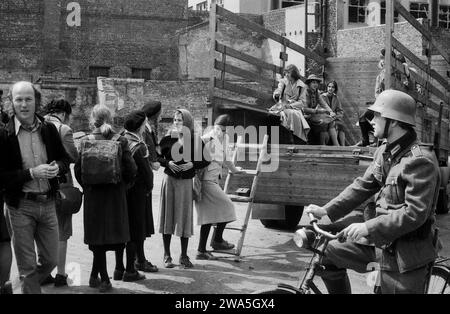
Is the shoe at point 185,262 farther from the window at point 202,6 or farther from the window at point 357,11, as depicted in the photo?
the window at point 202,6

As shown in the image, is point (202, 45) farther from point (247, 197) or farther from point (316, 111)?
point (247, 197)

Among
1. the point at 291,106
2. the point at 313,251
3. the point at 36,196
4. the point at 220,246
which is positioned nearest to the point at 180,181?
the point at 220,246

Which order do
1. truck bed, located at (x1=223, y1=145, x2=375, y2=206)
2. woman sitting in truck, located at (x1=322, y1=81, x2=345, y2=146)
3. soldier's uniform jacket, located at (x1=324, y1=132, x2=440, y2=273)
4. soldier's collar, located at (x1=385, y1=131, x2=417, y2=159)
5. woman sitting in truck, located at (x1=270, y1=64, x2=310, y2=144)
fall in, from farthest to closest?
woman sitting in truck, located at (x1=322, y1=81, x2=345, y2=146) → woman sitting in truck, located at (x1=270, y1=64, x2=310, y2=144) → truck bed, located at (x1=223, y1=145, x2=375, y2=206) → soldier's collar, located at (x1=385, y1=131, x2=417, y2=159) → soldier's uniform jacket, located at (x1=324, y1=132, x2=440, y2=273)

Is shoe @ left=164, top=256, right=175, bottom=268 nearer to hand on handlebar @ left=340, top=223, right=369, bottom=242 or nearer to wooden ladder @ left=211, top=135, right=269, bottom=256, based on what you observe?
wooden ladder @ left=211, top=135, right=269, bottom=256

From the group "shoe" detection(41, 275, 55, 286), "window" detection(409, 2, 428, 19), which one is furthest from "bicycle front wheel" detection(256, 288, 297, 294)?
"window" detection(409, 2, 428, 19)

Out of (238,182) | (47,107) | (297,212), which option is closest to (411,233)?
(47,107)

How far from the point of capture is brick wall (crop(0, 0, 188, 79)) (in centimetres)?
3350

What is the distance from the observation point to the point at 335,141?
30.4 ft

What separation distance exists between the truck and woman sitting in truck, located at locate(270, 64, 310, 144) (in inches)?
8.4

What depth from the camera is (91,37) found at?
3466cm

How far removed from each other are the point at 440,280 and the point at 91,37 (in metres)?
32.5

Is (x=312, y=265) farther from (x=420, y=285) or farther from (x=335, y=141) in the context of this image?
(x=335, y=141)

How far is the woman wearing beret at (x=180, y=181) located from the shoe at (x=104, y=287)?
4.00 feet

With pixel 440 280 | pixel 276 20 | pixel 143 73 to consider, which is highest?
pixel 276 20
